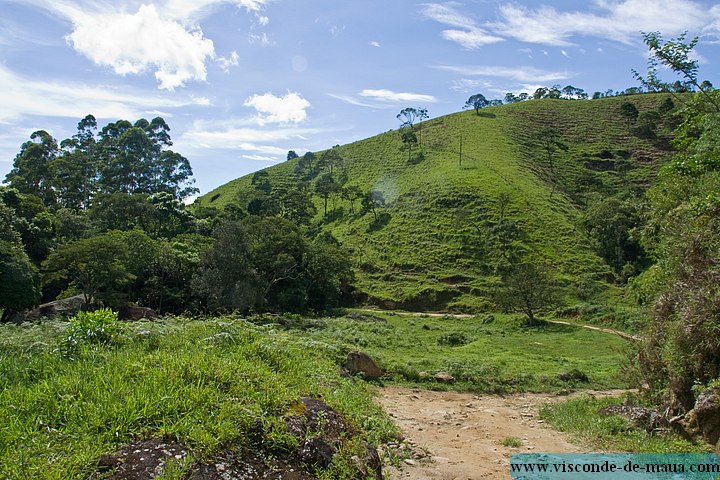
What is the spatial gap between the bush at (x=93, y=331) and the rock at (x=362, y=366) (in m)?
Result: 8.92

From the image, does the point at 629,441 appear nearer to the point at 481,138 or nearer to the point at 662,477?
the point at 662,477

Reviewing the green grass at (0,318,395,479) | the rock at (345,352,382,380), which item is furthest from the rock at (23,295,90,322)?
the green grass at (0,318,395,479)

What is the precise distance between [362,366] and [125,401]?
11271 mm

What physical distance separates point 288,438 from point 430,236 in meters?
51.6

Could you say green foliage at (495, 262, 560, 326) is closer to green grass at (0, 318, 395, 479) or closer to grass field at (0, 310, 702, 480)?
grass field at (0, 310, 702, 480)

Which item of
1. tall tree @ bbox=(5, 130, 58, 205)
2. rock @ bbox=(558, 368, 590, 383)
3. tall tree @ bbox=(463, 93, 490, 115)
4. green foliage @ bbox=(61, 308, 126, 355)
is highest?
tall tree @ bbox=(463, 93, 490, 115)

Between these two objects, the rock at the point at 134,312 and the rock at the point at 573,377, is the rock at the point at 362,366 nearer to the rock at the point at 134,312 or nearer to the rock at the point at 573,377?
the rock at the point at 573,377

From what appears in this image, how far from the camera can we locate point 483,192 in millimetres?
60219

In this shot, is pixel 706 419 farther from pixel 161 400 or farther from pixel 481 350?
pixel 481 350

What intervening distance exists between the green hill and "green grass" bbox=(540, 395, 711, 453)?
32.4m

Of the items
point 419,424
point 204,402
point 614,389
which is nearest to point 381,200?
point 614,389

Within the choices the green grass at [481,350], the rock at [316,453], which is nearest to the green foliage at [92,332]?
the rock at [316,453]

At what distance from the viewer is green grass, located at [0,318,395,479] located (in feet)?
11.2

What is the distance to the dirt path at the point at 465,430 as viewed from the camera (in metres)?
6.84
